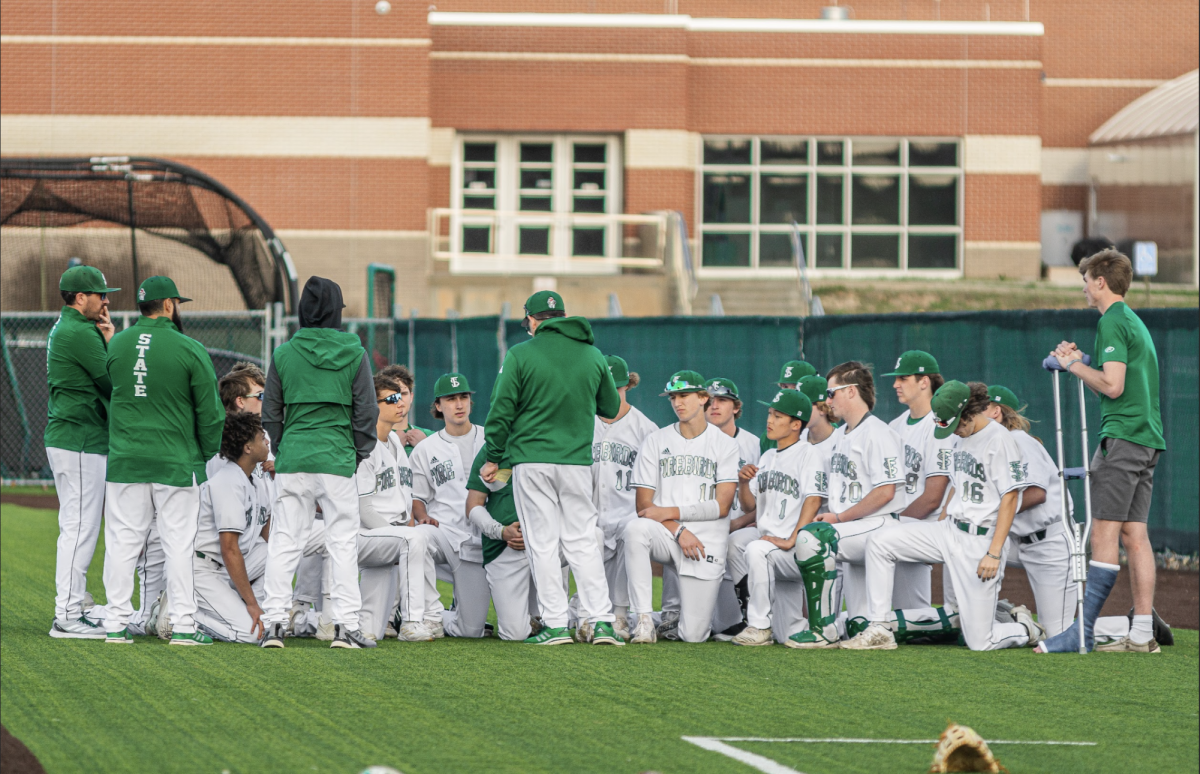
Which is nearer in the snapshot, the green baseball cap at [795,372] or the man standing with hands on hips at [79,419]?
the man standing with hands on hips at [79,419]

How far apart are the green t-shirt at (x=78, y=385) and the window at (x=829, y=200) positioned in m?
21.8

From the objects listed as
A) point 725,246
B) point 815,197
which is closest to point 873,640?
point 725,246

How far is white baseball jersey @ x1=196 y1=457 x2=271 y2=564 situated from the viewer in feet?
26.6

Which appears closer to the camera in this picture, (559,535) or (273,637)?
(273,637)

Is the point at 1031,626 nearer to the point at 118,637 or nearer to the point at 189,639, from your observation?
the point at 189,639

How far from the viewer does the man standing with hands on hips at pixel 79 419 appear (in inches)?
325

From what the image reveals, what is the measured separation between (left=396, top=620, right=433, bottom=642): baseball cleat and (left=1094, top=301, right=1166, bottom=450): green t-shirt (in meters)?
4.15

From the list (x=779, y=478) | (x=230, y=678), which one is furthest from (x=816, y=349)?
(x=230, y=678)

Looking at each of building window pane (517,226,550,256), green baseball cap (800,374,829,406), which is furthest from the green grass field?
building window pane (517,226,550,256)

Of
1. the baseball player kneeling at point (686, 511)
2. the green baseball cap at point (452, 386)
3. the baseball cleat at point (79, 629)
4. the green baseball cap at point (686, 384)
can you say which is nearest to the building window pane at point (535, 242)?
the green baseball cap at point (452, 386)

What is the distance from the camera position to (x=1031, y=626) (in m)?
8.62

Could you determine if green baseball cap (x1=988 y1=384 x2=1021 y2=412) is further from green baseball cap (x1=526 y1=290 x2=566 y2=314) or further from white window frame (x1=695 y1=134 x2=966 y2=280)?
white window frame (x1=695 y1=134 x2=966 y2=280)

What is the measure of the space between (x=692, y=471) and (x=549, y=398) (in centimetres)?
110

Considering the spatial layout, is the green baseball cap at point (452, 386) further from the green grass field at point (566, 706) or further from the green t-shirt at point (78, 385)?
the green t-shirt at point (78, 385)
